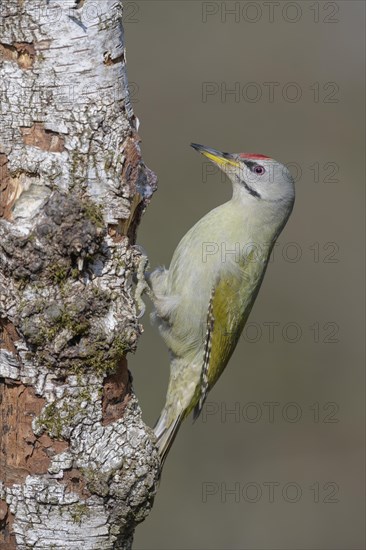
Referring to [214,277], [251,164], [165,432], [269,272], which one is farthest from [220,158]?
[269,272]

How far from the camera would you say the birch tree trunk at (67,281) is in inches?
123

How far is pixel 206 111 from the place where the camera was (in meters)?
8.73

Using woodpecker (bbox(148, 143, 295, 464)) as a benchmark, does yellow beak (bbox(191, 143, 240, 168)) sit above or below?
above

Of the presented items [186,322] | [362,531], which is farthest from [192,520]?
[186,322]

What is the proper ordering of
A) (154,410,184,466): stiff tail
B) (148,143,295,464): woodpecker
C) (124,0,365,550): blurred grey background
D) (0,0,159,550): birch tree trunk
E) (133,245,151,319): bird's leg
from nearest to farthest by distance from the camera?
1. (0,0,159,550): birch tree trunk
2. (133,245,151,319): bird's leg
3. (154,410,184,466): stiff tail
4. (148,143,295,464): woodpecker
5. (124,0,365,550): blurred grey background

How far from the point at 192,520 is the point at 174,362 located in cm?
299

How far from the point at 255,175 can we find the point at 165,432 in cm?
161

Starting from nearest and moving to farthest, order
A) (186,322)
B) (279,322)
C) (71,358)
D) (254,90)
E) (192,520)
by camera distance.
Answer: (71,358)
(186,322)
(192,520)
(279,322)
(254,90)

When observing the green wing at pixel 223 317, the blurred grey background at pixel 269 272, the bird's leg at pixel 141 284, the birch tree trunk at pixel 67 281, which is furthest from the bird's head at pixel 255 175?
the blurred grey background at pixel 269 272

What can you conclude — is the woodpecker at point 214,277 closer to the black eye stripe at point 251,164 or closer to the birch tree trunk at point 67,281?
the black eye stripe at point 251,164

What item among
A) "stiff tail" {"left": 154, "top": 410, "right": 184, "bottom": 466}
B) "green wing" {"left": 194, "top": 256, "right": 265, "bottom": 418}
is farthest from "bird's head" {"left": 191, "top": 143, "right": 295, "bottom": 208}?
"stiff tail" {"left": 154, "top": 410, "right": 184, "bottom": 466}

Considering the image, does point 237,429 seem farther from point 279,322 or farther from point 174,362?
point 174,362

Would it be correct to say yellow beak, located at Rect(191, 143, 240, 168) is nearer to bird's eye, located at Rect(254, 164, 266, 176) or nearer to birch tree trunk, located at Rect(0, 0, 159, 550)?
bird's eye, located at Rect(254, 164, 266, 176)

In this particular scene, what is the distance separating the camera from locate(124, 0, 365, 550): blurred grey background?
795cm
